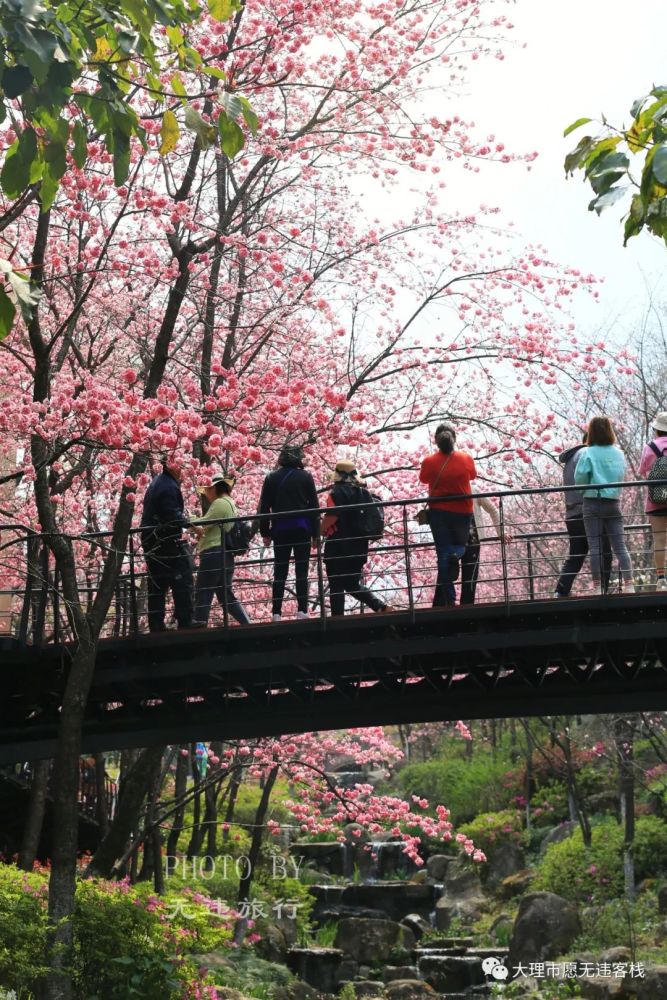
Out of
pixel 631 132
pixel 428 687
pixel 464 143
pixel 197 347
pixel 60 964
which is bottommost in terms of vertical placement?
pixel 60 964

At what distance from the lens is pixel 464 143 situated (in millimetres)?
16078

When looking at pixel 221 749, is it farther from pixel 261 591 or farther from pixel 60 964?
pixel 60 964

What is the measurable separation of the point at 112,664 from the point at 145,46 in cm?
896

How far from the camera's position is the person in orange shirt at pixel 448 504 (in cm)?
1291

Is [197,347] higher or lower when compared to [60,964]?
higher

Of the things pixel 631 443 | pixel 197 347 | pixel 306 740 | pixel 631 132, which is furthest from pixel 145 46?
pixel 631 443

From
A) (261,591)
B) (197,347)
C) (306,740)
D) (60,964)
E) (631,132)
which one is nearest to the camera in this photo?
(631,132)

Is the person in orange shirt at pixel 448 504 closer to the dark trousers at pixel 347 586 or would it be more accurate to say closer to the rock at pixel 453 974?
the dark trousers at pixel 347 586

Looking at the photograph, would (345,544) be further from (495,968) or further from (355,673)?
(495,968)

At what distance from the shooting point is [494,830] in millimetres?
32875

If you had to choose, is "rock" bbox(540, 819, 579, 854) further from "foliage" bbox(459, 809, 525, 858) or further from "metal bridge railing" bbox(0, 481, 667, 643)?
"metal bridge railing" bbox(0, 481, 667, 643)

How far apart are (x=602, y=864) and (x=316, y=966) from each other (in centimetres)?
694

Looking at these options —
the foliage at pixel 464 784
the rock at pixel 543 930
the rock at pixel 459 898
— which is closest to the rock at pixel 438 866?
the rock at pixel 459 898

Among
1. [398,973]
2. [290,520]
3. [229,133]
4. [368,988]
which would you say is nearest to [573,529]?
[290,520]
